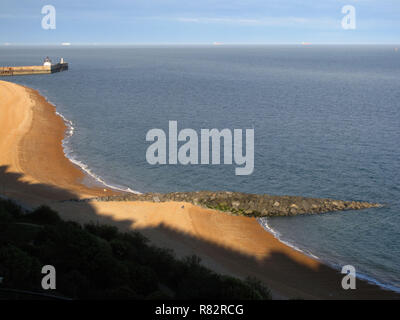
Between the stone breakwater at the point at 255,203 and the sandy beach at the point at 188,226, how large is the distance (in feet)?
2.92

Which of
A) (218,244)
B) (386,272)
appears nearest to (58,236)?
(218,244)

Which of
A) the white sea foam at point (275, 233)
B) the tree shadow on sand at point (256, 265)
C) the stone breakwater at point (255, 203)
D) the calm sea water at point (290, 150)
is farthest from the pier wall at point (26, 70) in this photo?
the white sea foam at point (275, 233)

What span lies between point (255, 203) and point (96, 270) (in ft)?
50.8

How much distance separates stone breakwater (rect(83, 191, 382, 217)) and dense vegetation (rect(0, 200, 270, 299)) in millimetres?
10863

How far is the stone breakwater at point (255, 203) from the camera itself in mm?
27141

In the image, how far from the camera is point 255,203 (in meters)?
27.7

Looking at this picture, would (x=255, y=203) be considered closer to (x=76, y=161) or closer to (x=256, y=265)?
(x=256, y=265)

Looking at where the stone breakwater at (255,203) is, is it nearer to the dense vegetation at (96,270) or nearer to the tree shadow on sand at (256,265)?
the tree shadow on sand at (256,265)

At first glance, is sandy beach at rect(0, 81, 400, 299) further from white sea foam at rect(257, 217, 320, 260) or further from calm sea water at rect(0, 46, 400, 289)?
calm sea water at rect(0, 46, 400, 289)

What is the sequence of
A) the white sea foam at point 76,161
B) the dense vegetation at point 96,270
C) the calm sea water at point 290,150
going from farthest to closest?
the white sea foam at point 76,161 < the calm sea water at point 290,150 < the dense vegetation at point 96,270

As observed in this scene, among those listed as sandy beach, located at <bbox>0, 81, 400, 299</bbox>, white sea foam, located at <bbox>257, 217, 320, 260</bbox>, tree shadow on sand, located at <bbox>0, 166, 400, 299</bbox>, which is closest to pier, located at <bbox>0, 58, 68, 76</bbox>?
sandy beach, located at <bbox>0, 81, 400, 299</bbox>

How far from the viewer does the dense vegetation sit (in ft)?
40.1

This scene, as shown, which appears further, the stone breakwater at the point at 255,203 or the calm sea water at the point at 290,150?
the stone breakwater at the point at 255,203

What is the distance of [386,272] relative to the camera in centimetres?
2056
